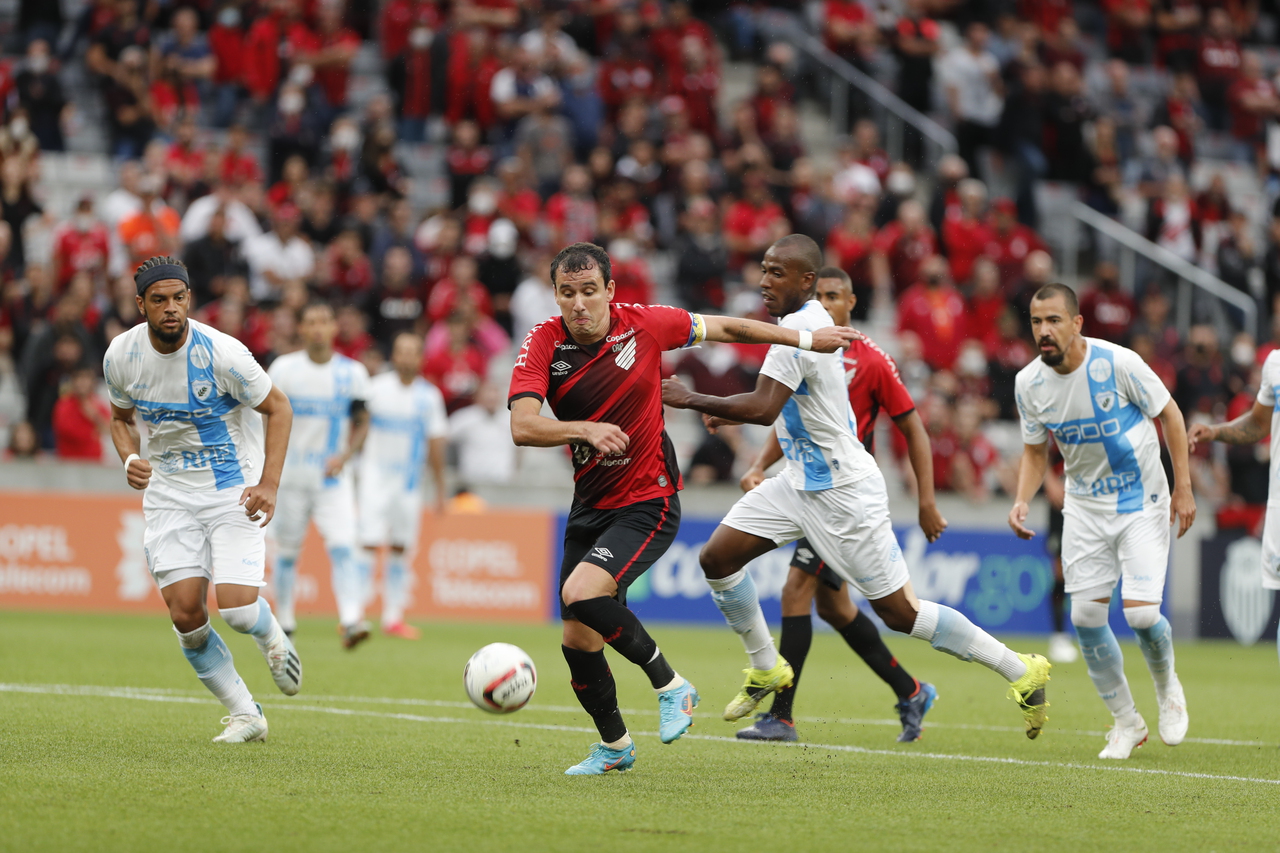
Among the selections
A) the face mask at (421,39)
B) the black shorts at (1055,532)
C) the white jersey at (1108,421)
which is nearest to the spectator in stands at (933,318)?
the black shorts at (1055,532)

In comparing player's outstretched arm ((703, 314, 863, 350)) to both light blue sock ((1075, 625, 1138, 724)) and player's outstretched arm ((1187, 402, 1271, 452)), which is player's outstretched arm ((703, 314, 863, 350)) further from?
player's outstretched arm ((1187, 402, 1271, 452))

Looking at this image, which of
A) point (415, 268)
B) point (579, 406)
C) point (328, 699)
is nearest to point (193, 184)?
point (415, 268)

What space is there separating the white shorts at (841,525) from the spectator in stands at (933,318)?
468 inches

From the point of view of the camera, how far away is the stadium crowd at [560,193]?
59.0 feet

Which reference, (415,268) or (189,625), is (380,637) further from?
(189,625)

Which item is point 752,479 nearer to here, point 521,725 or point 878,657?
point 878,657

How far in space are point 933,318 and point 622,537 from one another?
13737mm

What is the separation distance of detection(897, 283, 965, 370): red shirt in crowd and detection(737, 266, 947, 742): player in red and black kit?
36.4ft

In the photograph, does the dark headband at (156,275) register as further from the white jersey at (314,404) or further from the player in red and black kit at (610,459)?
the white jersey at (314,404)

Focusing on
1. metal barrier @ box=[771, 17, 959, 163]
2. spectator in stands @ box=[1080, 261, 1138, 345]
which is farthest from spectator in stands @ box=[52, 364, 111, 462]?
metal barrier @ box=[771, 17, 959, 163]

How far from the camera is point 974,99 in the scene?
949 inches

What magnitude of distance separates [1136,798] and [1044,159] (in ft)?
60.2

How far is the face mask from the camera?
21.1 meters

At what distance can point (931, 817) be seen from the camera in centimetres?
634
